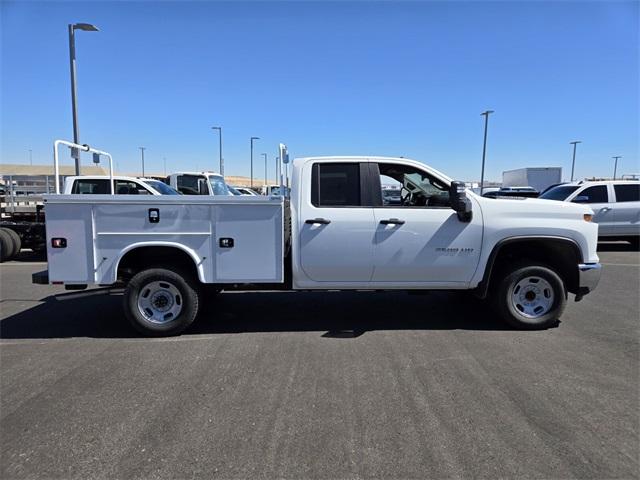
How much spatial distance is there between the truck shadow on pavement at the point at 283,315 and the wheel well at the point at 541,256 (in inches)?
28.6

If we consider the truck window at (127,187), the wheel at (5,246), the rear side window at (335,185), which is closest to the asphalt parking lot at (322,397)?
the rear side window at (335,185)

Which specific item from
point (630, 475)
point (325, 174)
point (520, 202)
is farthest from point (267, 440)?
point (520, 202)

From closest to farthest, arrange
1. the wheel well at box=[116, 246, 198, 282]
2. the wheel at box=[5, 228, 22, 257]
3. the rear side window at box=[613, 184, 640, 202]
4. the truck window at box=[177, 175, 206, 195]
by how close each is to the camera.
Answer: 1. the wheel well at box=[116, 246, 198, 282]
2. the wheel at box=[5, 228, 22, 257]
3. the rear side window at box=[613, 184, 640, 202]
4. the truck window at box=[177, 175, 206, 195]

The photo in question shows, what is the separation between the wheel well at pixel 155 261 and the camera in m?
5.24

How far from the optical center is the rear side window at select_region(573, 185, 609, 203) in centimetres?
1252

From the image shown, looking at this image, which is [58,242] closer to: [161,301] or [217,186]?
[161,301]

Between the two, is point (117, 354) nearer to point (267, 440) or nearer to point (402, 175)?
point (267, 440)

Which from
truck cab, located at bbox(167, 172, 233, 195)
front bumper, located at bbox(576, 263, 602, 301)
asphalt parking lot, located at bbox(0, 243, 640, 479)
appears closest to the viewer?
asphalt parking lot, located at bbox(0, 243, 640, 479)

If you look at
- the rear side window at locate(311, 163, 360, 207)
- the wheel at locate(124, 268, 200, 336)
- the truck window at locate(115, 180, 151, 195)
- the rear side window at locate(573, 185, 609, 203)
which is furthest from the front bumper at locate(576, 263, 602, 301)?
the truck window at locate(115, 180, 151, 195)

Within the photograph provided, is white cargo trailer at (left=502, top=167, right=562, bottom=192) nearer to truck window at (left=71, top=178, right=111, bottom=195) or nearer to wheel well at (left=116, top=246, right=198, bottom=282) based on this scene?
truck window at (left=71, top=178, right=111, bottom=195)

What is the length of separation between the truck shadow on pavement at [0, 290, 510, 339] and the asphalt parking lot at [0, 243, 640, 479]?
44 millimetres

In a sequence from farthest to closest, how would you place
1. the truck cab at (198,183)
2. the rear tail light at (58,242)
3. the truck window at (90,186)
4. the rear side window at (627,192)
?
the truck cab at (198,183) → the rear side window at (627,192) → the truck window at (90,186) → the rear tail light at (58,242)

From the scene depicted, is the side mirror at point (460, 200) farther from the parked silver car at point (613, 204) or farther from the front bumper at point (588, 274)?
the parked silver car at point (613, 204)

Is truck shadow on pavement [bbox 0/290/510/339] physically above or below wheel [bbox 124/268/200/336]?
below
